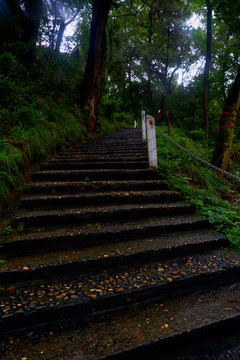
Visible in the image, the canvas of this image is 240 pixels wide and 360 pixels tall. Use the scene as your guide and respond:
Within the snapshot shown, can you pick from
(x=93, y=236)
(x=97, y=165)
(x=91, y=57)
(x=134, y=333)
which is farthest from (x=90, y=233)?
(x=91, y=57)

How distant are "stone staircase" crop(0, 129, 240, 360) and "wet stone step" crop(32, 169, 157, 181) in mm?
607

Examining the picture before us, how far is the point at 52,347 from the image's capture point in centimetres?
132

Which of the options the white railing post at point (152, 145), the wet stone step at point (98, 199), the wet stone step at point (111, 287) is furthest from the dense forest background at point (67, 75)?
the white railing post at point (152, 145)

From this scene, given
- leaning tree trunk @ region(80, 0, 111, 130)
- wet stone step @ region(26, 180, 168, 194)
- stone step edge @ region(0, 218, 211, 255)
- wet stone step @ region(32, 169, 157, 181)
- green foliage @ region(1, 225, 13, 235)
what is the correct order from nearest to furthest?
stone step edge @ region(0, 218, 211, 255) → green foliage @ region(1, 225, 13, 235) → wet stone step @ region(26, 180, 168, 194) → wet stone step @ region(32, 169, 157, 181) → leaning tree trunk @ region(80, 0, 111, 130)

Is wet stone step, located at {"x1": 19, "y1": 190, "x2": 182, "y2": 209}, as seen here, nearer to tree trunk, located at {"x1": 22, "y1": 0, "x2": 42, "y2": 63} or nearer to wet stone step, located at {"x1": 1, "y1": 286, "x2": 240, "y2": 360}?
wet stone step, located at {"x1": 1, "y1": 286, "x2": 240, "y2": 360}

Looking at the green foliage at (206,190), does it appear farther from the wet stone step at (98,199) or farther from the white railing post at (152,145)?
the wet stone step at (98,199)

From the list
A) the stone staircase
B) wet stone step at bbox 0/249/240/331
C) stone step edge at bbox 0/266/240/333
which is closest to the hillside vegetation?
the stone staircase

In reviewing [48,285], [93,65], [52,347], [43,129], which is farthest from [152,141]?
[93,65]

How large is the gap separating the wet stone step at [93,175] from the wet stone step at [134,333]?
7.98 ft

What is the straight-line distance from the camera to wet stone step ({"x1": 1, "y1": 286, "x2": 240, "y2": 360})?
130cm

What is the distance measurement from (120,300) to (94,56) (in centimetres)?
880

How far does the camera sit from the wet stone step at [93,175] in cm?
365

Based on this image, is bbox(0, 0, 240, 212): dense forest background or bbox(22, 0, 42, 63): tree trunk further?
bbox(22, 0, 42, 63): tree trunk

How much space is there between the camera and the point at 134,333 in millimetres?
1419
